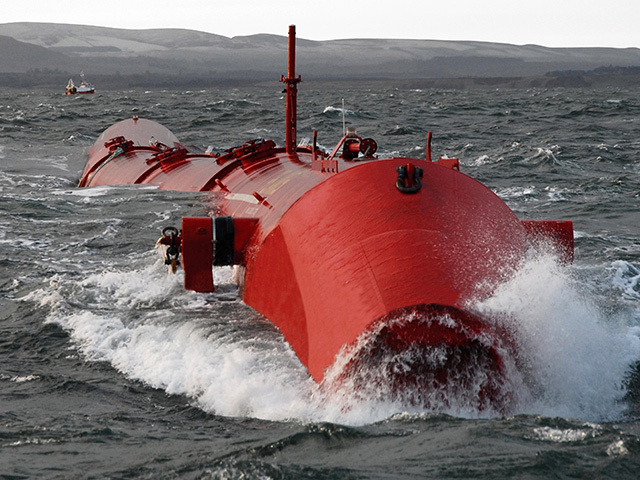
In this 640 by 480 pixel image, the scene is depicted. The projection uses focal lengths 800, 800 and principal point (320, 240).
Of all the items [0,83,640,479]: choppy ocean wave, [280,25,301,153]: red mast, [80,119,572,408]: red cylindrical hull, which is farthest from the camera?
[280,25,301,153]: red mast

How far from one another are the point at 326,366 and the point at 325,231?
6.67 ft

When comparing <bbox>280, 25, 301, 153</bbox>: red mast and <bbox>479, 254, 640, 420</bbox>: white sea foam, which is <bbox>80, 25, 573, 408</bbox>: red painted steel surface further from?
<bbox>280, 25, 301, 153</bbox>: red mast

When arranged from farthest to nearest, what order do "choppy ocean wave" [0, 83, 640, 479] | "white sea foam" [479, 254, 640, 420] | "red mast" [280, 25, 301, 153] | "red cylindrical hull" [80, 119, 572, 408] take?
"red mast" [280, 25, 301, 153] → "white sea foam" [479, 254, 640, 420] → "red cylindrical hull" [80, 119, 572, 408] → "choppy ocean wave" [0, 83, 640, 479]

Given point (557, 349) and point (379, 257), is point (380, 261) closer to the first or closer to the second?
point (379, 257)

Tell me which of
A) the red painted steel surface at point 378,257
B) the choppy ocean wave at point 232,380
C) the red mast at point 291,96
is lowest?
the choppy ocean wave at point 232,380

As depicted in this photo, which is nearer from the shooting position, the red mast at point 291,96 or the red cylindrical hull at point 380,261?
the red cylindrical hull at point 380,261

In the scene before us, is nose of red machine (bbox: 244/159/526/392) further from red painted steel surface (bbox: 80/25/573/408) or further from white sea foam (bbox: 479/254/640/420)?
white sea foam (bbox: 479/254/640/420)

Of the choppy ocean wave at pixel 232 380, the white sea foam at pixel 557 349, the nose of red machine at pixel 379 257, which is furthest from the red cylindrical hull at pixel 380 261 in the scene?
the choppy ocean wave at pixel 232 380

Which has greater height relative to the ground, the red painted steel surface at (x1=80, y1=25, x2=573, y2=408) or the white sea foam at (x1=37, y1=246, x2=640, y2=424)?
the red painted steel surface at (x1=80, y1=25, x2=573, y2=408)

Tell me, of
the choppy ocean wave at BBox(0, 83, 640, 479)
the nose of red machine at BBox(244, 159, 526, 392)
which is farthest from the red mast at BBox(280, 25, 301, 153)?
the nose of red machine at BBox(244, 159, 526, 392)

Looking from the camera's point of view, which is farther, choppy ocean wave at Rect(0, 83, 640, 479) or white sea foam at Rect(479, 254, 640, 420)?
white sea foam at Rect(479, 254, 640, 420)

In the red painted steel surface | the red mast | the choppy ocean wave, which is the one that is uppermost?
the red mast

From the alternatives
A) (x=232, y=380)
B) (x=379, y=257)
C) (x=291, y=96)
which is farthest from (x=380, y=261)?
(x=291, y=96)

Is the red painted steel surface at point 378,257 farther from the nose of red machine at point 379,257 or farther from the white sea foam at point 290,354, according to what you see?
the white sea foam at point 290,354
